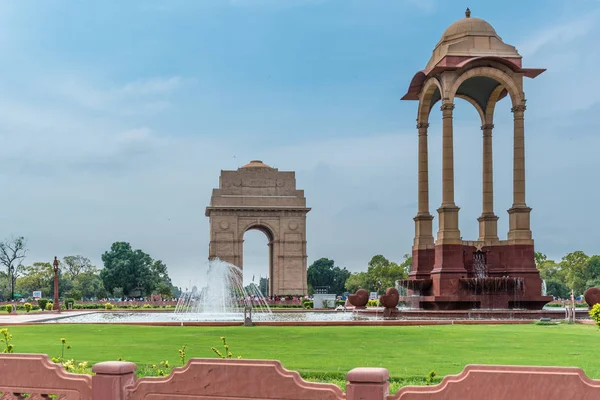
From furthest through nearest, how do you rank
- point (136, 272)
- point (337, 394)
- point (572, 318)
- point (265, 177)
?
1. point (136, 272)
2. point (265, 177)
3. point (572, 318)
4. point (337, 394)

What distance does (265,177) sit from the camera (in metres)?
68.6

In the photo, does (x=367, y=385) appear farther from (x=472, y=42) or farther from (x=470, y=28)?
(x=470, y=28)

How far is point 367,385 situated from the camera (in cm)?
501

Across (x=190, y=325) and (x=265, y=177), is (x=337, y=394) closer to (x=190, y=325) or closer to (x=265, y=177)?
(x=190, y=325)

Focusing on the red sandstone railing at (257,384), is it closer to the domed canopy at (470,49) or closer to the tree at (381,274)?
the domed canopy at (470,49)

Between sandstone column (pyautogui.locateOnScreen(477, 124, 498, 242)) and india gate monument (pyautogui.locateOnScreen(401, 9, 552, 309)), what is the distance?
0.04 meters

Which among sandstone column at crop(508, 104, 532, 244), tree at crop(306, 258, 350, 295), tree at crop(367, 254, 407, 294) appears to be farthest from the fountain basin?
tree at crop(306, 258, 350, 295)

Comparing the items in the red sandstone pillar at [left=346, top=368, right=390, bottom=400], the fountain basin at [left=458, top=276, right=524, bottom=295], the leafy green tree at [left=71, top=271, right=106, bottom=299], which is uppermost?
the red sandstone pillar at [left=346, top=368, right=390, bottom=400]

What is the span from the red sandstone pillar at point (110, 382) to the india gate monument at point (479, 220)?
22429 millimetres

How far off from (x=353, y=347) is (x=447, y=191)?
16753 millimetres

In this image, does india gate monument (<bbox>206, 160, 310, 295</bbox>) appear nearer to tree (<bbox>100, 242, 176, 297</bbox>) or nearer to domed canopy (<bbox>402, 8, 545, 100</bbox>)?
tree (<bbox>100, 242, 176, 297</bbox>)

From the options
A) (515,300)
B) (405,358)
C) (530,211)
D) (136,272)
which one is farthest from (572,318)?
(136,272)

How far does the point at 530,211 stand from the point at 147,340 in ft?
61.1

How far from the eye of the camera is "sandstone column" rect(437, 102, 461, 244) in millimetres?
28183
